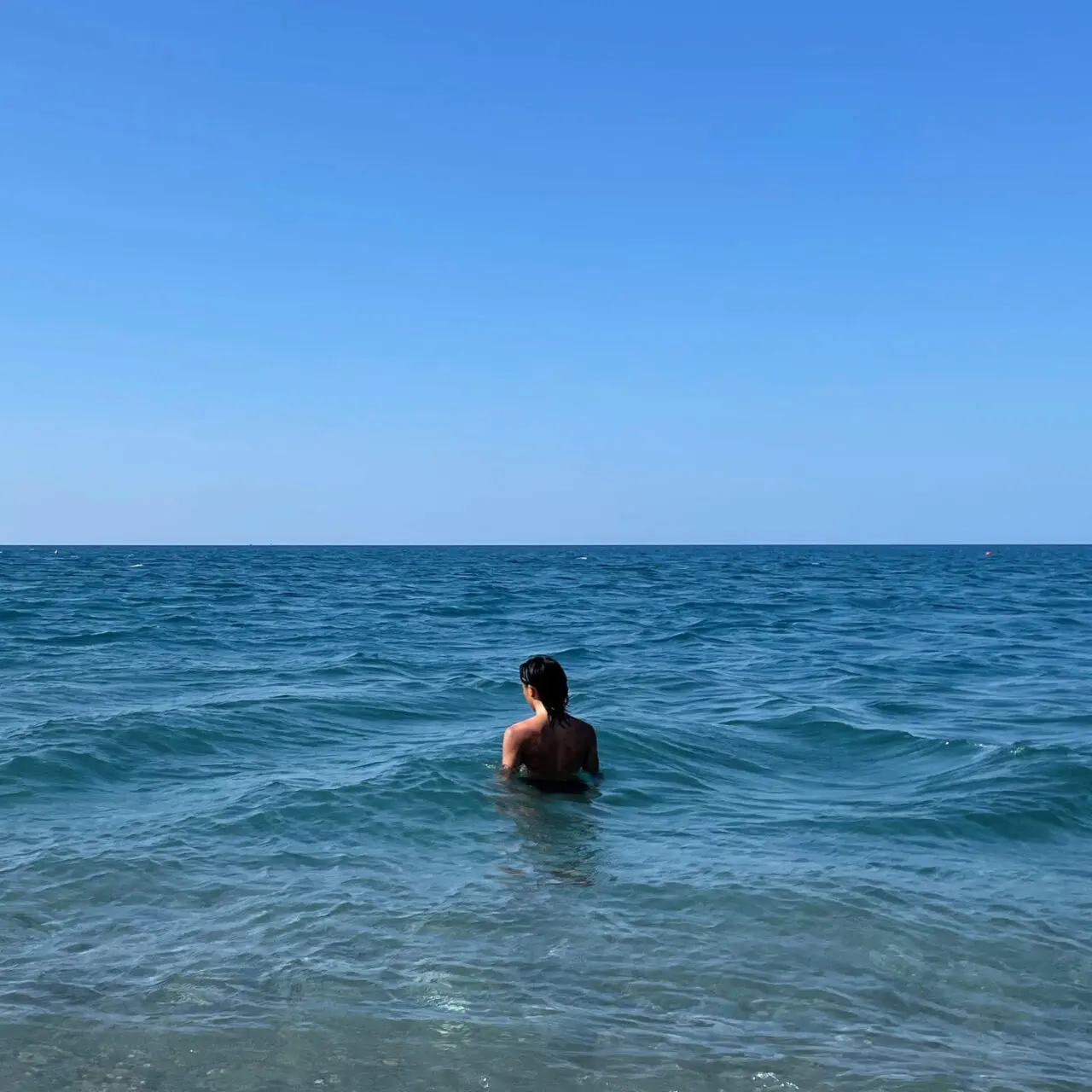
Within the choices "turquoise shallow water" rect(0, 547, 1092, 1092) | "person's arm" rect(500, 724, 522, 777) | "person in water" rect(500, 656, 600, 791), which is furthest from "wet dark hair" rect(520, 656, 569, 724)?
"turquoise shallow water" rect(0, 547, 1092, 1092)

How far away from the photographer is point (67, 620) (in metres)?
26.7

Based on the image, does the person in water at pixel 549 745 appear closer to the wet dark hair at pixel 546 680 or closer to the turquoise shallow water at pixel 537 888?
the wet dark hair at pixel 546 680

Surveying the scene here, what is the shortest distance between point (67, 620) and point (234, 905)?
22783 mm

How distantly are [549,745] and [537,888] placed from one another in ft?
8.28

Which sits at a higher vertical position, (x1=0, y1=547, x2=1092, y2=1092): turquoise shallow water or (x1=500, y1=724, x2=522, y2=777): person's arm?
(x1=500, y1=724, x2=522, y2=777): person's arm

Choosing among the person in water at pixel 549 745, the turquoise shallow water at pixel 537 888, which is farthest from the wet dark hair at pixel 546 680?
the turquoise shallow water at pixel 537 888

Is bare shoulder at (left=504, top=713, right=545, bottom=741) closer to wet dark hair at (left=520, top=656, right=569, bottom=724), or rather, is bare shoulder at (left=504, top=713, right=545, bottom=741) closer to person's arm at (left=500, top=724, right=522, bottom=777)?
person's arm at (left=500, top=724, right=522, bottom=777)

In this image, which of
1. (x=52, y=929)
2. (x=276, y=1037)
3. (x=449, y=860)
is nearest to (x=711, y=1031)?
(x=276, y=1037)

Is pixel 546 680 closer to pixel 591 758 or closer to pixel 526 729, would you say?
pixel 526 729

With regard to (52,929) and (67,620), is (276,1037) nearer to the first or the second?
(52,929)

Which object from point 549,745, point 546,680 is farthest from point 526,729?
point 546,680

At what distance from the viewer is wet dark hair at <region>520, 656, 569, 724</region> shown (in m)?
8.76

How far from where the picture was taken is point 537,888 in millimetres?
6598

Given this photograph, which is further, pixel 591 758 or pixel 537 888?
pixel 591 758
